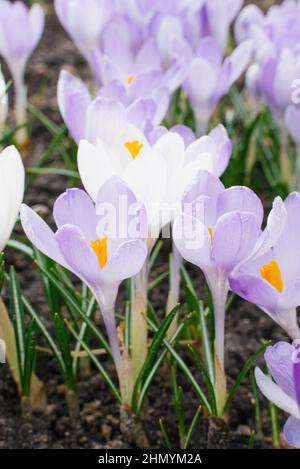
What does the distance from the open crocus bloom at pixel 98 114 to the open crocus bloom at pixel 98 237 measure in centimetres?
29

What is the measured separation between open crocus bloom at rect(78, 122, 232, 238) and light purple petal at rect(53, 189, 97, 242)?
36 millimetres

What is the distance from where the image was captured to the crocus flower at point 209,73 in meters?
1.93

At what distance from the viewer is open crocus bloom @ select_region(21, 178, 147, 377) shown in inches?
49.3

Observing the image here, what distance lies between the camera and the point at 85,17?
2221 millimetres

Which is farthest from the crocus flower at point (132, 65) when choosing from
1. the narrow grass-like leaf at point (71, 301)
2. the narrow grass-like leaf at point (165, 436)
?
the narrow grass-like leaf at point (165, 436)

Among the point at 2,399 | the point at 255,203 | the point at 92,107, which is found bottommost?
the point at 2,399

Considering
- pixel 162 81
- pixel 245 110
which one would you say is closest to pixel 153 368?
pixel 162 81

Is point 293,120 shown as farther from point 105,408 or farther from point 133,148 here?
point 105,408

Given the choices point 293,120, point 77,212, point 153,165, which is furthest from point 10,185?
point 293,120

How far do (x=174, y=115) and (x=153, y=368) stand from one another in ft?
3.71

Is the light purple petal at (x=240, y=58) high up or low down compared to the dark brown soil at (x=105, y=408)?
up

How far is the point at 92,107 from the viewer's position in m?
1.59

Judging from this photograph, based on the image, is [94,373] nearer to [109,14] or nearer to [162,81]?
[162,81]

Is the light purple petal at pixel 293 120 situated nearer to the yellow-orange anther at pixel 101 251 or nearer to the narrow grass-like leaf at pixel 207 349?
the narrow grass-like leaf at pixel 207 349
